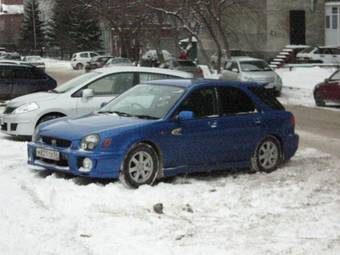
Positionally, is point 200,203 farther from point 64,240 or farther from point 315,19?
point 315,19

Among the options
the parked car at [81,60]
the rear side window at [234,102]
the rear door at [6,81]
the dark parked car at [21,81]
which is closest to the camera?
the rear side window at [234,102]

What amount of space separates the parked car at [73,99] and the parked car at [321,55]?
31.4 metres

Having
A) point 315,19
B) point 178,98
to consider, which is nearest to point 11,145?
point 178,98

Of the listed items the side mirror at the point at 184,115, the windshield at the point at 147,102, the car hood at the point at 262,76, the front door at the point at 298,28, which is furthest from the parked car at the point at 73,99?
the front door at the point at 298,28

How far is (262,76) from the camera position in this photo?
92.8 feet

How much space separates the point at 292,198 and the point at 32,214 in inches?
117

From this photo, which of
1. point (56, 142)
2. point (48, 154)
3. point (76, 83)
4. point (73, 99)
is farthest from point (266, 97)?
point (76, 83)

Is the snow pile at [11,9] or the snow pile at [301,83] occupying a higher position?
the snow pile at [11,9]

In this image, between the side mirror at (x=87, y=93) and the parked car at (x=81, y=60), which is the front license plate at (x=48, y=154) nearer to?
the side mirror at (x=87, y=93)

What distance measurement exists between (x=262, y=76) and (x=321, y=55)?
17.3m

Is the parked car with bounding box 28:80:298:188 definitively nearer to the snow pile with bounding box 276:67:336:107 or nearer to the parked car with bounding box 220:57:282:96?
the snow pile with bounding box 276:67:336:107

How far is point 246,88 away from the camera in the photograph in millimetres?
10344

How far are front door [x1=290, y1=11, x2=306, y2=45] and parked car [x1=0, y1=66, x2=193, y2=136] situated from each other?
122 feet

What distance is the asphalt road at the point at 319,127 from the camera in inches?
531
